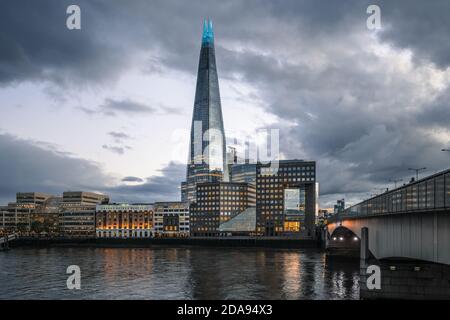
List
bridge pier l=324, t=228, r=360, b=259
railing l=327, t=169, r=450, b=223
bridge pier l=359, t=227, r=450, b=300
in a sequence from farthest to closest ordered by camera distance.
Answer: bridge pier l=324, t=228, r=360, b=259 < bridge pier l=359, t=227, r=450, b=300 < railing l=327, t=169, r=450, b=223

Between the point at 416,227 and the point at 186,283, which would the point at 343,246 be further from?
the point at 416,227

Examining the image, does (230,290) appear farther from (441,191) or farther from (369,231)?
(441,191)

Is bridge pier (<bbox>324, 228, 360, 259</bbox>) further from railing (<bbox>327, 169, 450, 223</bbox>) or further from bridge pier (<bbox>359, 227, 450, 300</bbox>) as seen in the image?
bridge pier (<bbox>359, 227, 450, 300</bbox>)

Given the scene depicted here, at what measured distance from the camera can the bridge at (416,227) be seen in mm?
30688

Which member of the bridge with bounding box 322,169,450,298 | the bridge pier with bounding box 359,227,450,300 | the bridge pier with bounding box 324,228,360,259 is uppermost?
the bridge with bounding box 322,169,450,298

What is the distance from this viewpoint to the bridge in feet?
101

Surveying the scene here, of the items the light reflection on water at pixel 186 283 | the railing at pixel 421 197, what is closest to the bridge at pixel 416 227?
the railing at pixel 421 197

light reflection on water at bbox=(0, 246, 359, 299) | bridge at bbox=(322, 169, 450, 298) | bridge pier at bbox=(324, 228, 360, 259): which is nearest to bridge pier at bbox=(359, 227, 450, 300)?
bridge at bbox=(322, 169, 450, 298)

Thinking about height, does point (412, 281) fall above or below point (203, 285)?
above

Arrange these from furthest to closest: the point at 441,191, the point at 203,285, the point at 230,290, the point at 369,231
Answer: the point at 203,285, the point at 230,290, the point at 369,231, the point at 441,191

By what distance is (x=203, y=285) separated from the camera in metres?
65.8

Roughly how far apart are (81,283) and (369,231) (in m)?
43.0

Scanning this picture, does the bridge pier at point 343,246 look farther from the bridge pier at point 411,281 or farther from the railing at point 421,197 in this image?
the bridge pier at point 411,281
